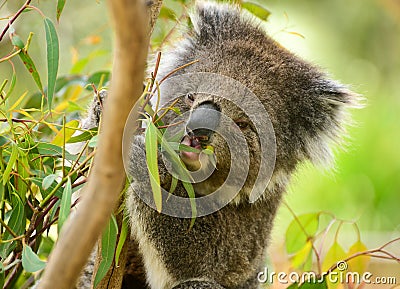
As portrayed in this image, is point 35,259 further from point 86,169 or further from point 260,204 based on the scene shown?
point 260,204

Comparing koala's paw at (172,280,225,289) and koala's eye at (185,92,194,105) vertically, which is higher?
koala's eye at (185,92,194,105)

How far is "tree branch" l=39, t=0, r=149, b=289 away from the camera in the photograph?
0.86 m

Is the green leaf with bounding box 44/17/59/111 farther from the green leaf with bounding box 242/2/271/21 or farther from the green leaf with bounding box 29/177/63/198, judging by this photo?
the green leaf with bounding box 242/2/271/21

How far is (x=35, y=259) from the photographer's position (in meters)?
1.69

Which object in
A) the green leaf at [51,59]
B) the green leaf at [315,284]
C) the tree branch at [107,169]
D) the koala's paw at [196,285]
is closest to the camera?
the tree branch at [107,169]

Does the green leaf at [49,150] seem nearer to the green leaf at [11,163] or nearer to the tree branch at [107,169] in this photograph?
the green leaf at [11,163]

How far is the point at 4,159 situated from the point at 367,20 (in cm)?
873

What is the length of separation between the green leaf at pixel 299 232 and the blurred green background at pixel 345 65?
0.33 meters

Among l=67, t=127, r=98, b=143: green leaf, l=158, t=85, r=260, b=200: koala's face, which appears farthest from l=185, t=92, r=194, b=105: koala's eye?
l=67, t=127, r=98, b=143: green leaf

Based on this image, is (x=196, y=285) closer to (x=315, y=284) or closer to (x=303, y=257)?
(x=315, y=284)

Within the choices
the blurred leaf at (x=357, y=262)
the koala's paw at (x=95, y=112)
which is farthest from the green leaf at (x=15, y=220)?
the blurred leaf at (x=357, y=262)

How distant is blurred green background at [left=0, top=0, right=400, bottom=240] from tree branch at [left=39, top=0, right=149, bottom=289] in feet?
7.09

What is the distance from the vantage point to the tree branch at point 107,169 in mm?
856

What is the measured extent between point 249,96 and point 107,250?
3.08ft
